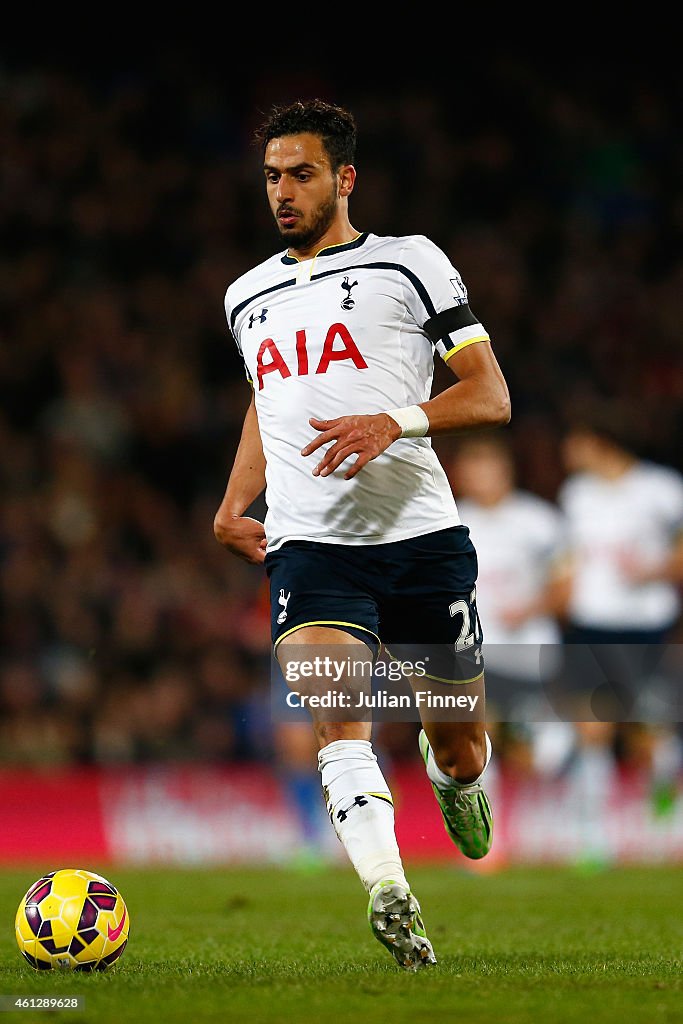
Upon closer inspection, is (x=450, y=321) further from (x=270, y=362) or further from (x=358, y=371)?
(x=270, y=362)

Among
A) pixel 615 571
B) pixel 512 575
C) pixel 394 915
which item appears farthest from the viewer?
pixel 615 571

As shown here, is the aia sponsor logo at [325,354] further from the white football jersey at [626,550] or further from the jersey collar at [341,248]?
the white football jersey at [626,550]

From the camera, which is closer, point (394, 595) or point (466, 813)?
point (394, 595)

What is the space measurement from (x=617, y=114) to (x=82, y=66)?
18.5 ft

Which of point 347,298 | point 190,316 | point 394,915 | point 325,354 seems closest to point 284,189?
point 347,298

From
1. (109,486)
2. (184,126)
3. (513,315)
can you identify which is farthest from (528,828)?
(184,126)

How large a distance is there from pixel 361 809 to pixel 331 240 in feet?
5.82

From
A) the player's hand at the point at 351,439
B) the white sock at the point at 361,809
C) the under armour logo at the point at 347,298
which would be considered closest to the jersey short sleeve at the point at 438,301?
the under armour logo at the point at 347,298

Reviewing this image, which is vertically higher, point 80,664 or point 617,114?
point 617,114

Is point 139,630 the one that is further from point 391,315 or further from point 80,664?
point 391,315

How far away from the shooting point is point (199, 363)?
1388 cm

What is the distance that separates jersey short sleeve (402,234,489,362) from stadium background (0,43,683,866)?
537 centimetres

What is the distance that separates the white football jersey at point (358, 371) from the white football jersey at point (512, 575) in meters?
4.64

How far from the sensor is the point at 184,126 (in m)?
15.4
